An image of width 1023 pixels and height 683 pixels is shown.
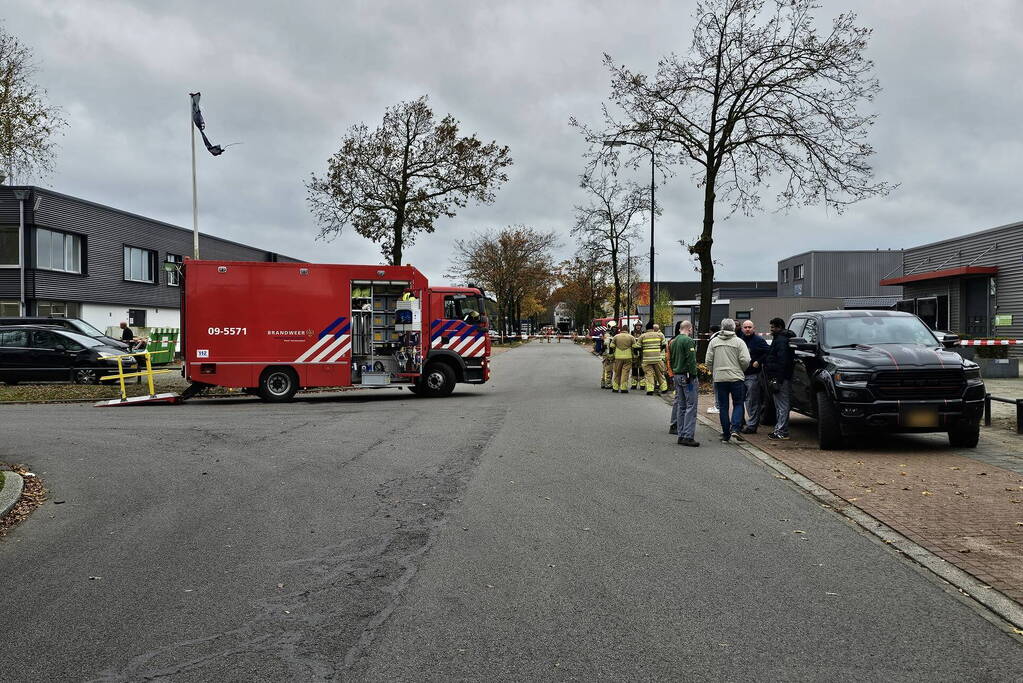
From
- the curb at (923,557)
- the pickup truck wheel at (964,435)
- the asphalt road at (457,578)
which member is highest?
the pickup truck wheel at (964,435)

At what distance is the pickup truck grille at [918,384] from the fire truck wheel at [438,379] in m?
Answer: 11.1

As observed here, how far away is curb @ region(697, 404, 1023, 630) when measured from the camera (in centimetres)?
463

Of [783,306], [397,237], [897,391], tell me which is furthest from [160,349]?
[783,306]

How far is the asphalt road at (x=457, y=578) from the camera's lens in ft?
12.6

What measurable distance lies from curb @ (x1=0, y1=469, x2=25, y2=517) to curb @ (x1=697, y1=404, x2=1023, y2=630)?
687 cm

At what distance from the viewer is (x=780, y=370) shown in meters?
11.7

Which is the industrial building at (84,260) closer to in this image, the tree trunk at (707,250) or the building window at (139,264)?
the building window at (139,264)

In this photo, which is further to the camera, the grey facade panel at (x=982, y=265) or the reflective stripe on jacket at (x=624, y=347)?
the grey facade panel at (x=982, y=265)

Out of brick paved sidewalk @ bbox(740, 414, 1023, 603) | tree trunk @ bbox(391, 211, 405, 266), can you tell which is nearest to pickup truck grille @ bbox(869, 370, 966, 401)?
brick paved sidewalk @ bbox(740, 414, 1023, 603)

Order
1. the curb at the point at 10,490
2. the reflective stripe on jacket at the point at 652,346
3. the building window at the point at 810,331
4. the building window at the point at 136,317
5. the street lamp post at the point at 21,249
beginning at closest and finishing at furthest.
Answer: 1. the curb at the point at 10,490
2. the building window at the point at 810,331
3. the reflective stripe on jacket at the point at 652,346
4. the street lamp post at the point at 21,249
5. the building window at the point at 136,317

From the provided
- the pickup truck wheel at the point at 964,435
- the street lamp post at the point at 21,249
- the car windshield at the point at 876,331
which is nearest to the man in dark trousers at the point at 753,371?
the car windshield at the point at 876,331

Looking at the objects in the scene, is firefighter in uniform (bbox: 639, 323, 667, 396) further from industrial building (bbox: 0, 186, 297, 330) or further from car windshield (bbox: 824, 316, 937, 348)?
industrial building (bbox: 0, 186, 297, 330)

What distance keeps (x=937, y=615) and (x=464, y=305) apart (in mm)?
15719

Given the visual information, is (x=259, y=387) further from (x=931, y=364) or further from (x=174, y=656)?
(x=174, y=656)
